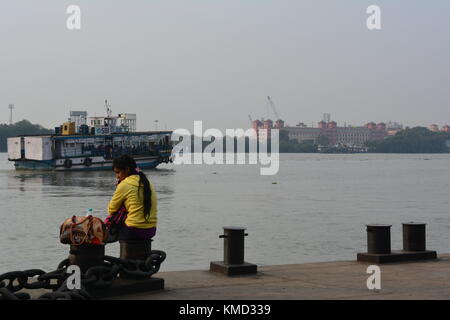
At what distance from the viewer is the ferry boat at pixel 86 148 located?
79438 mm

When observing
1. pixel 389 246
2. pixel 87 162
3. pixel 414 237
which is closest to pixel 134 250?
pixel 389 246

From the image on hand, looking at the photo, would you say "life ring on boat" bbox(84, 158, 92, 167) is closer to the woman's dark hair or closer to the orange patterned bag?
the woman's dark hair

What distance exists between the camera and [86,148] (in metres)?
82.6

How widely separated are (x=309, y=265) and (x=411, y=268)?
1.77 meters

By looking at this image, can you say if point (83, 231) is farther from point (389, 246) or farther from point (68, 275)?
point (389, 246)

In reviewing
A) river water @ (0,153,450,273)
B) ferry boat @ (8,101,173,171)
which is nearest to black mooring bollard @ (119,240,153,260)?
river water @ (0,153,450,273)

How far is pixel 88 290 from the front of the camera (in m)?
8.88

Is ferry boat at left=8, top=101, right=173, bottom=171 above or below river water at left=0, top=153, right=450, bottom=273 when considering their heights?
above

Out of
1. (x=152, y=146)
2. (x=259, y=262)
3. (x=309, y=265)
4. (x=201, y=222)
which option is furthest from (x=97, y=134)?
(x=309, y=265)

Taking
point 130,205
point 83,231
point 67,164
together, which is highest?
point 130,205

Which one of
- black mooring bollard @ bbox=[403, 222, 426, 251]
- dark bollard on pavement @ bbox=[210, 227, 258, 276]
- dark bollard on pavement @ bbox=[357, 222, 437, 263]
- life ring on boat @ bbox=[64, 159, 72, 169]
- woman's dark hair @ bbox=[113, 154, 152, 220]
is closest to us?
woman's dark hair @ bbox=[113, 154, 152, 220]

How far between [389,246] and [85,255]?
6117 mm

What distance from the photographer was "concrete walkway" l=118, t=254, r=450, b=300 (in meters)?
9.45

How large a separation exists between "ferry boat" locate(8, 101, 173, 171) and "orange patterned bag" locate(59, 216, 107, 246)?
233 ft
